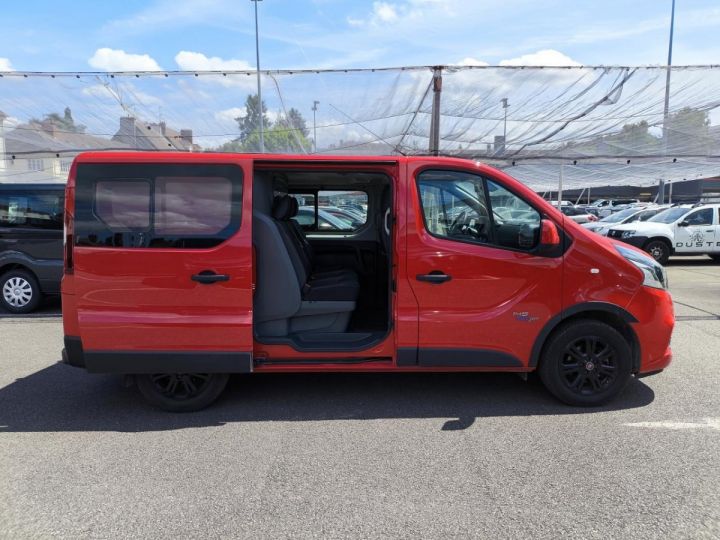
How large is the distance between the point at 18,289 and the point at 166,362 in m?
5.23

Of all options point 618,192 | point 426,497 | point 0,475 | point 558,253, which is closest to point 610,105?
point 558,253

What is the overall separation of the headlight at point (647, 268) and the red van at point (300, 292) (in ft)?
0.06

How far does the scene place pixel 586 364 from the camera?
13.4 ft

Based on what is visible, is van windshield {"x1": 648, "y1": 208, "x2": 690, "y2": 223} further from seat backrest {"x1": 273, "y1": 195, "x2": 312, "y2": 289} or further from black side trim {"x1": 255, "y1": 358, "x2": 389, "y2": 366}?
black side trim {"x1": 255, "y1": 358, "x2": 389, "y2": 366}

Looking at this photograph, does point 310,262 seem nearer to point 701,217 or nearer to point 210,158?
point 210,158

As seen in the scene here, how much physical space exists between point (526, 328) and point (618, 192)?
72481 millimetres

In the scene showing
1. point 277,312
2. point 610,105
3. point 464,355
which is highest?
point 610,105

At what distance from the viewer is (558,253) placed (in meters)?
3.93

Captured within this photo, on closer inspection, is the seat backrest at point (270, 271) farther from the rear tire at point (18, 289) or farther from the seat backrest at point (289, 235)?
the rear tire at point (18, 289)

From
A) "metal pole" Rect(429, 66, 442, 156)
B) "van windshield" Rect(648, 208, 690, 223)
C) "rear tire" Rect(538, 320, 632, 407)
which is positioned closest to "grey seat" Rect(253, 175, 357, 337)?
"rear tire" Rect(538, 320, 632, 407)

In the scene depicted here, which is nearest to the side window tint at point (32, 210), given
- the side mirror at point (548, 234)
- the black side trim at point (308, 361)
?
the black side trim at point (308, 361)

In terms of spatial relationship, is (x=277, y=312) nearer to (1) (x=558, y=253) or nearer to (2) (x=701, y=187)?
(1) (x=558, y=253)

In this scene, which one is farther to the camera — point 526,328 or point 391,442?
point 526,328

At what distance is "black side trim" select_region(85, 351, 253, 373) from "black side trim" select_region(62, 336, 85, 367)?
0.18ft
